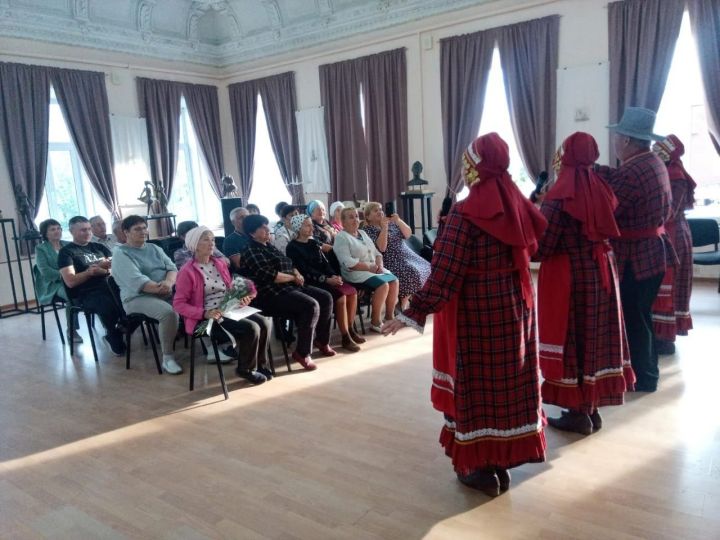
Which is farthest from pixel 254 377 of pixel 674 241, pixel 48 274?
pixel 674 241

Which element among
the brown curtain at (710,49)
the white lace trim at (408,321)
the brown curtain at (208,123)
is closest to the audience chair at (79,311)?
the white lace trim at (408,321)

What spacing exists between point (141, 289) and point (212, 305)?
0.72 meters

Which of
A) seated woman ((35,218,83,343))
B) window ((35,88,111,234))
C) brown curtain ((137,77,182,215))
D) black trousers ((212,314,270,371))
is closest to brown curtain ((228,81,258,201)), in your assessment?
brown curtain ((137,77,182,215))

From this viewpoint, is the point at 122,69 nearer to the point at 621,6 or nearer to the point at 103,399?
the point at 103,399

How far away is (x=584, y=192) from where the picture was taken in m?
2.40

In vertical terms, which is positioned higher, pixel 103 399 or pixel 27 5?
pixel 27 5

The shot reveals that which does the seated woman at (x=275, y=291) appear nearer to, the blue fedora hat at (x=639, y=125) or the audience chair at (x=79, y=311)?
the audience chair at (x=79, y=311)

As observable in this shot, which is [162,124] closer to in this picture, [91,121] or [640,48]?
[91,121]

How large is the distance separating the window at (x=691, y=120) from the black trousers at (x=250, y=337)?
473cm

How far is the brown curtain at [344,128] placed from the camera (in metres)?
7.77

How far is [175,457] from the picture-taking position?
2.74 meters

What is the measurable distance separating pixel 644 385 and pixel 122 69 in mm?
7689

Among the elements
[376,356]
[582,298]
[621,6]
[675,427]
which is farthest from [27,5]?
[675,427]

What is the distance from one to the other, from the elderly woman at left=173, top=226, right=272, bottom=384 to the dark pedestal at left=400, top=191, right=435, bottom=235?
132 inches
